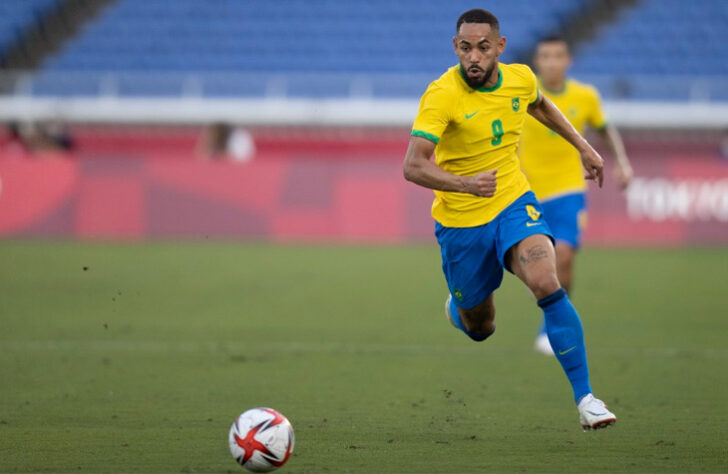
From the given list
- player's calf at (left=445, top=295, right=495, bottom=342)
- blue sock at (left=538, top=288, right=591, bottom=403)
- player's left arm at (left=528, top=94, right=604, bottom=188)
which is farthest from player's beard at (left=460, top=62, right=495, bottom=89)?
player's calf at (left=445, top=295, right=495, bottom=342)

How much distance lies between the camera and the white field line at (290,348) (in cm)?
973

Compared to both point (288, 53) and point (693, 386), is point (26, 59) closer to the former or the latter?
point (288, 53)

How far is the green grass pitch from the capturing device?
5914 mm

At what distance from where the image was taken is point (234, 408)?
23.4ft

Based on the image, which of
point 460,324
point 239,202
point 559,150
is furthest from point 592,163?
point 239,202

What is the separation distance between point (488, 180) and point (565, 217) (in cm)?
380

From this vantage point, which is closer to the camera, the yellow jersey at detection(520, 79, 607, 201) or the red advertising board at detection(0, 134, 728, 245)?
the yellow jersey at detection(520, 79, 607, 201)

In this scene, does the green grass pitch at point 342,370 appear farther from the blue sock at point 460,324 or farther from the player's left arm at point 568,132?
the player's left arm at point 568,132

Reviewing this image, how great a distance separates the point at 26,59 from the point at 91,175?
30.0 ft

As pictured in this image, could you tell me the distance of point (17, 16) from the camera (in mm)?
28344

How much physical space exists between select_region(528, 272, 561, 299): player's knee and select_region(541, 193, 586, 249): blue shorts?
3.35 metres

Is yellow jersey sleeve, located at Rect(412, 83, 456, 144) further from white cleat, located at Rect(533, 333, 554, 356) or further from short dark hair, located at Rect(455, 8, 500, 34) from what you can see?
white cleat, located at Rect(533, 333, 554, 356)

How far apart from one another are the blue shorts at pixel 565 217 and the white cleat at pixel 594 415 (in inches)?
149

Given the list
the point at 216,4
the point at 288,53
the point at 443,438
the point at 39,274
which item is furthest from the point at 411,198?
the point at 443,438
